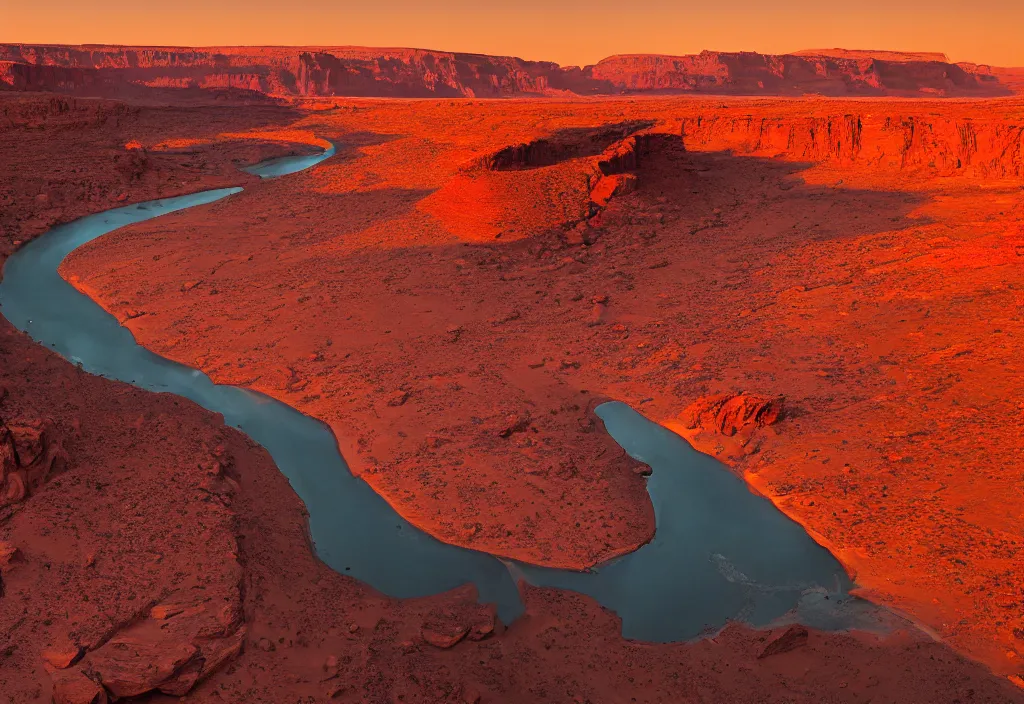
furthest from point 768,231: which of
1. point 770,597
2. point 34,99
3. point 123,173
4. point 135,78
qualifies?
point 135,78

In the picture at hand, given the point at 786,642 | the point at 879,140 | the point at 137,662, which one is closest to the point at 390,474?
the point at 137,662

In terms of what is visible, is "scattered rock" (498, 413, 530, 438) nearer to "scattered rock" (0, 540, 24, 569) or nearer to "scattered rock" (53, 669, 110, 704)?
"scattered rock" (0, 540, 24, 569)

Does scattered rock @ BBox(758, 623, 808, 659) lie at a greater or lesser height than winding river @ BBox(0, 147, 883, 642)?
greater

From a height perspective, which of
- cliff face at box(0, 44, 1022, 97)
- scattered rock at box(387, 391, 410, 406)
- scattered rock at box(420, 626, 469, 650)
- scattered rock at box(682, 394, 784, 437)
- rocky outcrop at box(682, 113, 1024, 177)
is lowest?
scattered rock at box(420, 626, 469, 650)

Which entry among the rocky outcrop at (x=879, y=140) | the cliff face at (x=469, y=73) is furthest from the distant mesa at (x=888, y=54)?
the rocky outcrop at (x=879, y=140)

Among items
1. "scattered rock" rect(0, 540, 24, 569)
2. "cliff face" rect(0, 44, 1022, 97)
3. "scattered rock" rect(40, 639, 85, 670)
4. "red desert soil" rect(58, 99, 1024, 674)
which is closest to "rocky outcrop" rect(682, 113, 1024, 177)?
"red desert soil" rect(58, 99, 1024, 674)

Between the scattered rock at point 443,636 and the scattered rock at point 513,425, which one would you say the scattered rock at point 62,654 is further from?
the scattered rock at point 513,425

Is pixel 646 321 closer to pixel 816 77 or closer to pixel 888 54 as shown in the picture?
pixel 816 77
